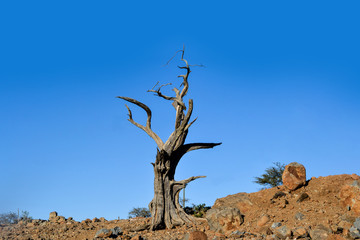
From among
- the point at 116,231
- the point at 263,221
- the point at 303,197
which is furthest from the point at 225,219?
the point at 116,231

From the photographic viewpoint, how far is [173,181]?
15.7 m

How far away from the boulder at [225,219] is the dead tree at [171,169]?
207 centimetres

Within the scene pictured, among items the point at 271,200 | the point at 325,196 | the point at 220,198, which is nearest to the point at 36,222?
the point at 220,198

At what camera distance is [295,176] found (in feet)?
48.9

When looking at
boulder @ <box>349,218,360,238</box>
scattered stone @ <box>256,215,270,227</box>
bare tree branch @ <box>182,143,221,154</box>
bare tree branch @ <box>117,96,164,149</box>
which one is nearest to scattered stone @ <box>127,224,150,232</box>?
bare tree branch @ <box>117,96,164,149</box>

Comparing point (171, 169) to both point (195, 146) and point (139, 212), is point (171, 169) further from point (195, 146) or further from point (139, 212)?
point (139, 212)

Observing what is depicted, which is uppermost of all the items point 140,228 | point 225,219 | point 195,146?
point 195,146

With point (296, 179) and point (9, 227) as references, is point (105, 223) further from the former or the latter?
point (296, 179)

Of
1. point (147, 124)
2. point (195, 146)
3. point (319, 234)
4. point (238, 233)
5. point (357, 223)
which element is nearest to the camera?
point (319, 234)

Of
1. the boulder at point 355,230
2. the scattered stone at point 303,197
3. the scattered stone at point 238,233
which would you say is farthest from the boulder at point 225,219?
the boulder at point 355,230

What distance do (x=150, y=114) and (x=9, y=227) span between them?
28.7 feet

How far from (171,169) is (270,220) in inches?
180

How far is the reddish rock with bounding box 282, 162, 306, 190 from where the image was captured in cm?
1490

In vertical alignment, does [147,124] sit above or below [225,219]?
above
